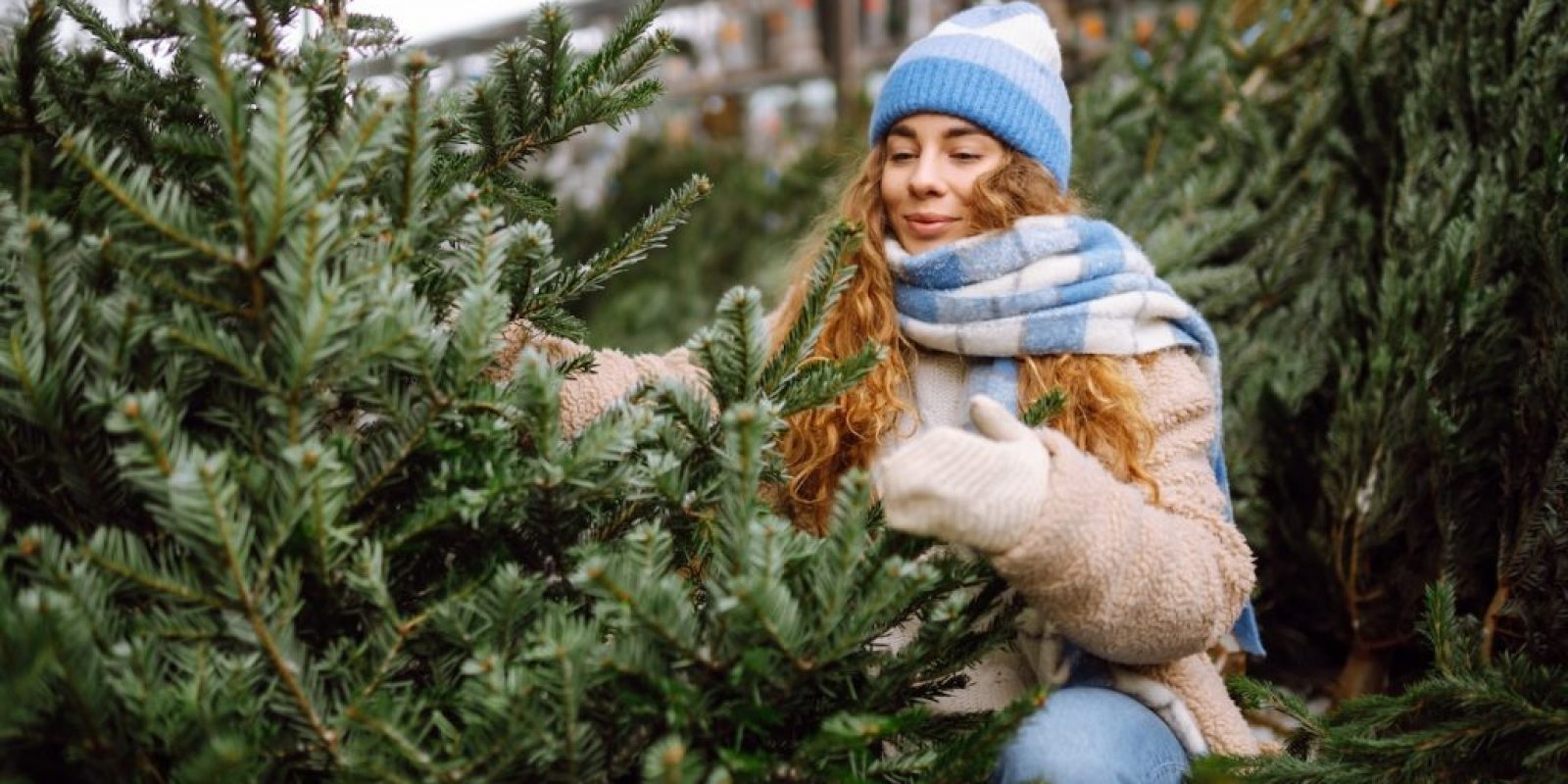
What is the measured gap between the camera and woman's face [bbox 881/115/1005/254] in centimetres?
186

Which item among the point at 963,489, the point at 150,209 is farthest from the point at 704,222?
the point at 150,209

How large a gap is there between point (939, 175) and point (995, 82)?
181 millimetres

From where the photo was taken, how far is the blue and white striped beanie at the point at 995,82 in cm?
185

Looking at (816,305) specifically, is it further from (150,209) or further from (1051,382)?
(150,209)

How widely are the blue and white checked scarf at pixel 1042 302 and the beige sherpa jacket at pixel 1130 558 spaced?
6cm

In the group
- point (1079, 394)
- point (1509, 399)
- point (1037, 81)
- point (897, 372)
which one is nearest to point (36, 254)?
point (897, 372)

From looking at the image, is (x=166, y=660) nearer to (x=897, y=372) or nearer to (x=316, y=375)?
(x=316, y=375)

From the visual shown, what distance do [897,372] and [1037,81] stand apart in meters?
0.57

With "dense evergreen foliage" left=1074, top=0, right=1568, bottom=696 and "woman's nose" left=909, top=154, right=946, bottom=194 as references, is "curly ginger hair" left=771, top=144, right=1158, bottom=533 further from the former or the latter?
"dense evergreen foliage" left=1074, top=0, right=1568, bottom=696

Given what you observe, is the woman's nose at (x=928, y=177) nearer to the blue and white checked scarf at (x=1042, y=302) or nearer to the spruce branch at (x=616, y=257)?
the blue and white checked scarf at (x=1042, y=302)

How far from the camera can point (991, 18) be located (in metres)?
1.96

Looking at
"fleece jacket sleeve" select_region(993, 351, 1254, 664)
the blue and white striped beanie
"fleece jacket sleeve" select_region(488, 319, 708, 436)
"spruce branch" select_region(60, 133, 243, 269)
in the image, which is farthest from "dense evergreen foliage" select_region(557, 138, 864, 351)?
"spruce branch" select_region(60, 133, 243, 269)

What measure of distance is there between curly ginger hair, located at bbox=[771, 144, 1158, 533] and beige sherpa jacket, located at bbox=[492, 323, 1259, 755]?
64 millimetres

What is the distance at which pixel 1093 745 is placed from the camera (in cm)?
147
